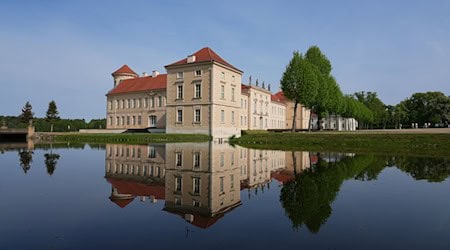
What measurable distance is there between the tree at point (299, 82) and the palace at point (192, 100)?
7.56m

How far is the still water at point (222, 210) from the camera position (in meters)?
4.85

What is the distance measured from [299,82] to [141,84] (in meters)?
29.9

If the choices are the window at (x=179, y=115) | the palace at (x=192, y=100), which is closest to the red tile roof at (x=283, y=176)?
the palace at (x=192, y=100)

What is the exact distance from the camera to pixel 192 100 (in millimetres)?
42406

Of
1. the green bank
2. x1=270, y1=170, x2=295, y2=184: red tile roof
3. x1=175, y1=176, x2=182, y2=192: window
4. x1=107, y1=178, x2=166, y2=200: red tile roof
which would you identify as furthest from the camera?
the green bank

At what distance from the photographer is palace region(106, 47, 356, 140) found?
4100 centimetres

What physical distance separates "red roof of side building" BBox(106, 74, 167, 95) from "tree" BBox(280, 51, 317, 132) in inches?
840

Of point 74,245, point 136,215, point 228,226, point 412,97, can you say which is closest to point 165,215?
point 136,215

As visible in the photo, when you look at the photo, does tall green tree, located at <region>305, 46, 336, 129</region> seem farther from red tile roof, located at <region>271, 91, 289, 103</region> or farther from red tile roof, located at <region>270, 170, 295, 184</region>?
red tile roof, located at <region>270, 170, 295, 184</region>

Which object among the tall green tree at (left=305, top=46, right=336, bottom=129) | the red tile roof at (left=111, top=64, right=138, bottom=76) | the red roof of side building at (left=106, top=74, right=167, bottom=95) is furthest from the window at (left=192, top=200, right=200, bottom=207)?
the red tile roof at (left=111, top=64, right=138, bottom=76)

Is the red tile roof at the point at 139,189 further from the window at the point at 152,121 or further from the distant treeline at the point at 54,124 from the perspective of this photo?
the distant treeline at the point at 54,124

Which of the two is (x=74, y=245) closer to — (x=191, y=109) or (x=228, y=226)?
(x=228, y=226)

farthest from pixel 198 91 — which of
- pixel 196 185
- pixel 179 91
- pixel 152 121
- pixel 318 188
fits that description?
pixel 318 188

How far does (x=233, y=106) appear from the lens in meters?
45.1
